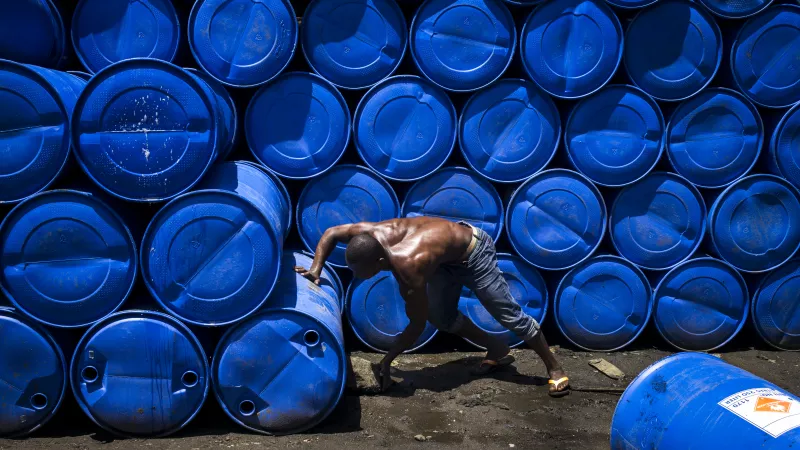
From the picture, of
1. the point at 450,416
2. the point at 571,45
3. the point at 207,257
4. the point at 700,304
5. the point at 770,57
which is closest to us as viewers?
the point at 207,257

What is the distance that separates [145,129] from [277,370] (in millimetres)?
1430

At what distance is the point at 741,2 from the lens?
502 cm

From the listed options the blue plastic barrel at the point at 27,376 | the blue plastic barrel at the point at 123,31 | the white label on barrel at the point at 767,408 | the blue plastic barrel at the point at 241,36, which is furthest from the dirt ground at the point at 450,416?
the blue plastic barrel at the point at 123,31

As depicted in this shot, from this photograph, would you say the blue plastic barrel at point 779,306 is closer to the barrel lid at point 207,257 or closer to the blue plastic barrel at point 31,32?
the barrel lid at point 207,257

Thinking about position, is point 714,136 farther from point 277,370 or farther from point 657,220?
point 277,370

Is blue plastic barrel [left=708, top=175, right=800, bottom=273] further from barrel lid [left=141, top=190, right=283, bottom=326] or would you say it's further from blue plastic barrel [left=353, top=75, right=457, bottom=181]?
barrel lid [left=141, top=190, right=283, bottom=326]

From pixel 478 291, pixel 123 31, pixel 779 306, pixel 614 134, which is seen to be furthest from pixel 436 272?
pixel 779 306

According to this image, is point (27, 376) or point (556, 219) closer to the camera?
point (27, 376)

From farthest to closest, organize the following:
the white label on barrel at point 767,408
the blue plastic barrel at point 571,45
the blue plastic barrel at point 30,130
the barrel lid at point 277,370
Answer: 1. the blue plastic barrel at point 571,45
2. the barrel lid at point 277,370
3. the blue plastic barrel at point 30,130
4. the white label on barrel at point 767,408

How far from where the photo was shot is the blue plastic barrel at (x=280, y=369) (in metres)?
3.87

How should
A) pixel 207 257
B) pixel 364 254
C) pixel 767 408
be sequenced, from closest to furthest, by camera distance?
pixel 767 408 < pixel 207 257 < pixel 364 254

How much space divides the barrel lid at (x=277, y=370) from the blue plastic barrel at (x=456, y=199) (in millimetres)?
1335

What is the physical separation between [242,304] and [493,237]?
6.38 feet

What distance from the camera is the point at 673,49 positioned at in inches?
196
